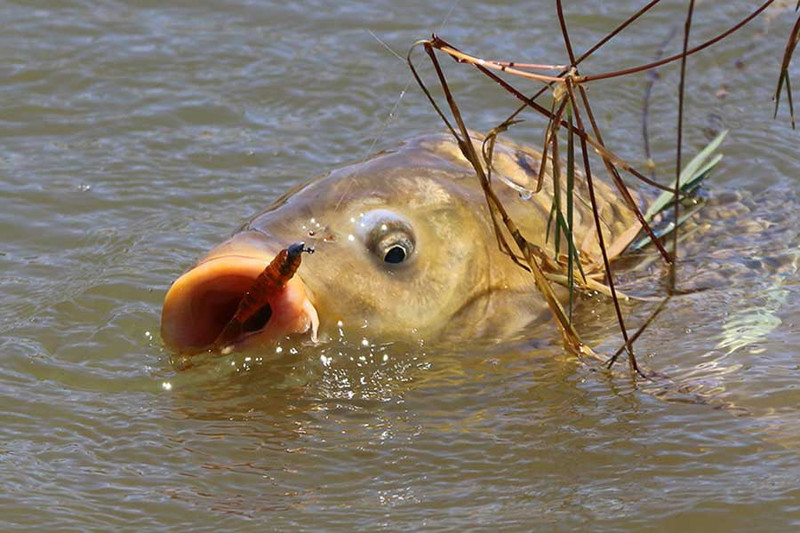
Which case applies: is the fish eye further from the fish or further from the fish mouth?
the fish mouth

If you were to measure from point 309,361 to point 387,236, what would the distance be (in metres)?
0.38

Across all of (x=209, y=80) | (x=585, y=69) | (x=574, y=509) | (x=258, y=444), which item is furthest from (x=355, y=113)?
(x=574, y=509)

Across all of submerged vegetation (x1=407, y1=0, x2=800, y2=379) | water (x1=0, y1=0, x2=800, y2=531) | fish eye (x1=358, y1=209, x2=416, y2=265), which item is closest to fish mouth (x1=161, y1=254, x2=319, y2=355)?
water (x1=0, y1=0, x2=800, y2=531)

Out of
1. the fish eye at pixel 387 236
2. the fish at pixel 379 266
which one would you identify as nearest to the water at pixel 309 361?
the fish at pixel 379 266

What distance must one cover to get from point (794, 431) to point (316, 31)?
14.8ft

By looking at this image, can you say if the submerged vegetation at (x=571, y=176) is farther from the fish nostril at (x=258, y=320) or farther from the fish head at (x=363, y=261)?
the fish nostril at (x=258, y=320)

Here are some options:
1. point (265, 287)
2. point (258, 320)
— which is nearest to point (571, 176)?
point (265, 287)

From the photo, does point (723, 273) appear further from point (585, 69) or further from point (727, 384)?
point (585, 69)

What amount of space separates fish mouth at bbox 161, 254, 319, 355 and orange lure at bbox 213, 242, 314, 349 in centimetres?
2

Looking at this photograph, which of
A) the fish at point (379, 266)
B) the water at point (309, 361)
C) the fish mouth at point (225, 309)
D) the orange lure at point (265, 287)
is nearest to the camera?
the water at point (309, 361)

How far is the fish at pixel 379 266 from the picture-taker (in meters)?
3.65

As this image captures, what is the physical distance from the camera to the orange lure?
342 cm

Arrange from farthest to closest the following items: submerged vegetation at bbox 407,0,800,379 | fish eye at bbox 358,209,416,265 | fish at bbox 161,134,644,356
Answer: fish eye at bbox 358,209,416,265 < fish at bbox 161,134,644,356 < submerged vegetation at bbox 407,0,800,379

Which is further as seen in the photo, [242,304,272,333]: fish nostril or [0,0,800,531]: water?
[242,304,272,333]: fish nostril
